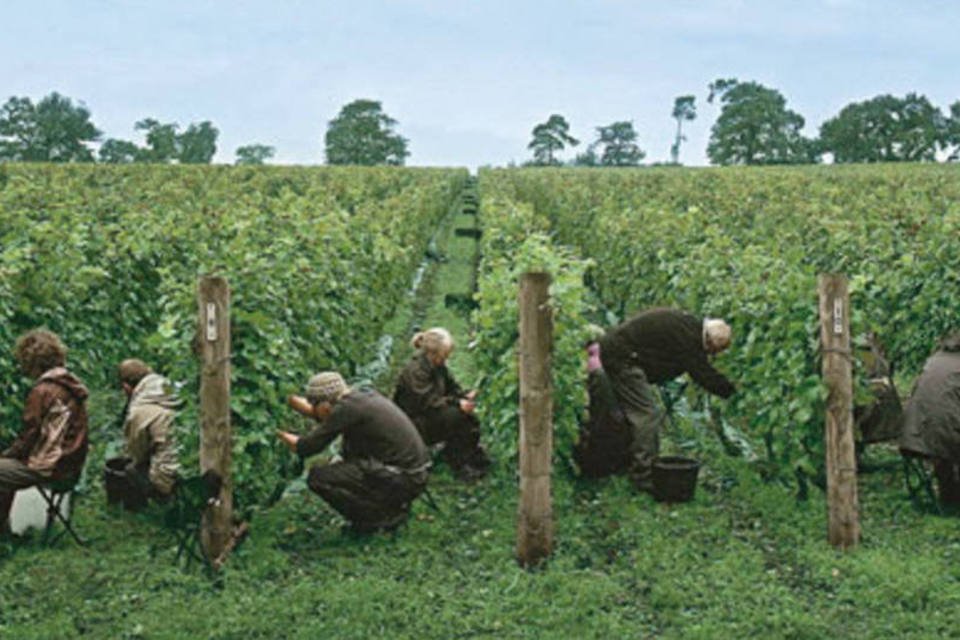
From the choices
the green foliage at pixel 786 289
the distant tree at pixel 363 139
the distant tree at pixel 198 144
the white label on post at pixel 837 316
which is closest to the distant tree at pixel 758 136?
the distant tree at pixel 363 139

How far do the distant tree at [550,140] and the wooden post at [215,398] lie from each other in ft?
417

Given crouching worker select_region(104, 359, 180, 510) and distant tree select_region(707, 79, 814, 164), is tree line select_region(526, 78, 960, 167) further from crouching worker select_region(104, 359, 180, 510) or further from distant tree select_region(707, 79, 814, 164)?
crouching worker select_region(104, 359, 180, 510)

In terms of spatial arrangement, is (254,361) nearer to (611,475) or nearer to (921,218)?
(611,475)

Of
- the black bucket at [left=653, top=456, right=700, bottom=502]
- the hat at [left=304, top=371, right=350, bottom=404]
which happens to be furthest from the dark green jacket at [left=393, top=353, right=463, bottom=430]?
the black bucket at [left=653, top=456, right=700, bottom=502]

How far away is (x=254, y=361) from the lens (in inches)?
272

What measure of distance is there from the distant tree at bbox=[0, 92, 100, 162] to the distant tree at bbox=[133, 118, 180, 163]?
21.8 feet

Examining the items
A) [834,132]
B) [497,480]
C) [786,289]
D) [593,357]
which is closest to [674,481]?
[593,357]

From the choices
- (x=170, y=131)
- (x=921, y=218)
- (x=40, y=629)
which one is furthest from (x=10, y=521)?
(x=170, y=131)

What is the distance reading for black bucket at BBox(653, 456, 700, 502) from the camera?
308 inches

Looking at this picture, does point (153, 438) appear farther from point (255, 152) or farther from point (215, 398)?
point (255, 152)

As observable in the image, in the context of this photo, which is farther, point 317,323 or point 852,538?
point 317,323

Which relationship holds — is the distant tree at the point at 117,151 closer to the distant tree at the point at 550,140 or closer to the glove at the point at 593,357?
the distant tree at the point at 550,140

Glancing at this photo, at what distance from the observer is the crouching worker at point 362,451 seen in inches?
271

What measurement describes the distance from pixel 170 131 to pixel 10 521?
10134cm
